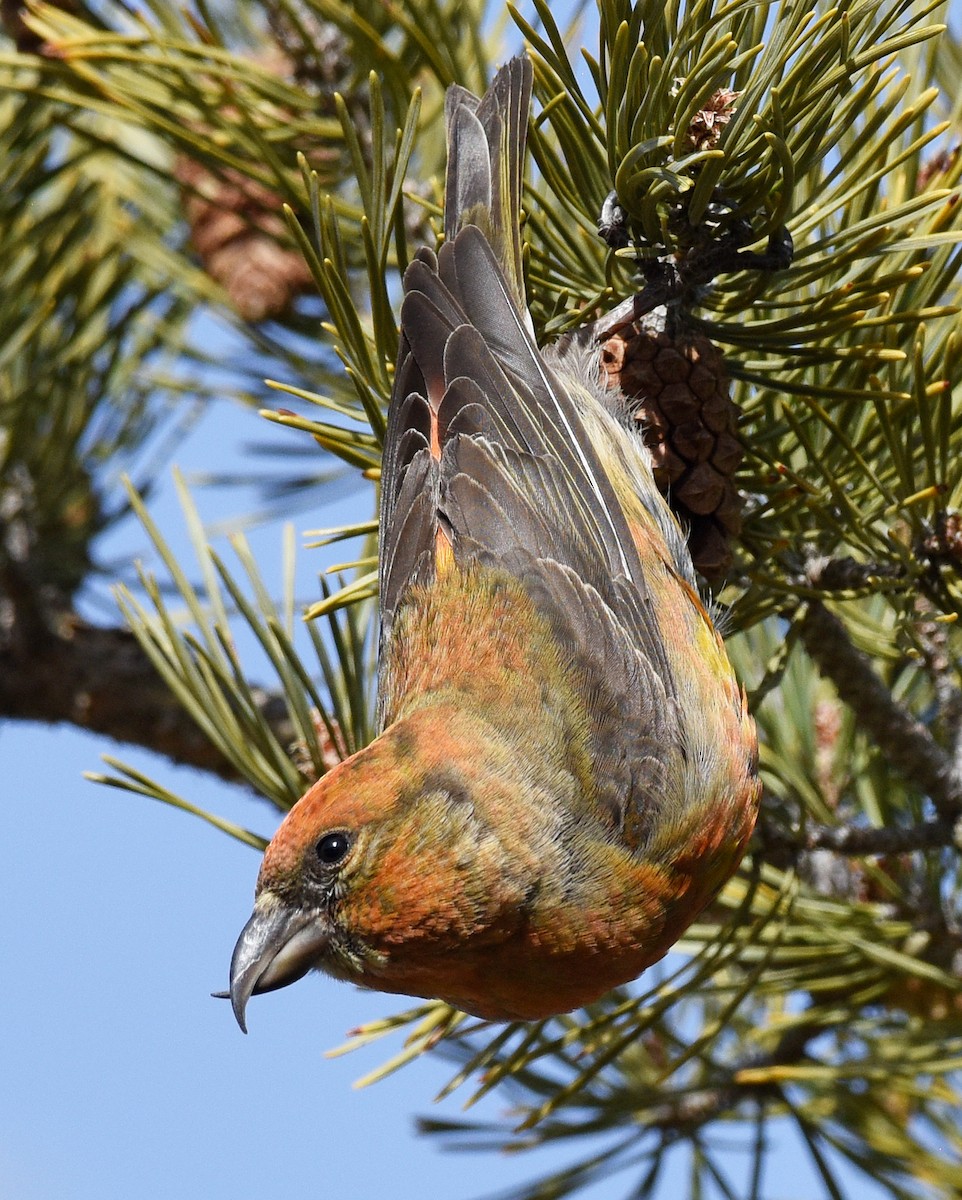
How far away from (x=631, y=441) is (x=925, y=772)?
24.2 inches

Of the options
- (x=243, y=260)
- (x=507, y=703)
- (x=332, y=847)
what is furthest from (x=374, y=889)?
(x=243, y=260)

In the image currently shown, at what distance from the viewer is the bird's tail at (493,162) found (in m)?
1.80

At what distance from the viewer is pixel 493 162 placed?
→ 6.11ft

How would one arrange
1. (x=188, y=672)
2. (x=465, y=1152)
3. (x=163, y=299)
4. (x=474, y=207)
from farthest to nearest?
1. (x=163, y=299)
2. (x=465, y=1152)
3. (x=188, y=672)
4. (x=474, y=207)

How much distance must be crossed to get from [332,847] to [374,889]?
0.07 metres

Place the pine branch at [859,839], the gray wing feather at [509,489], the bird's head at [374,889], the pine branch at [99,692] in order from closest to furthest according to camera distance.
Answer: the bird's head at [374,889] < the gray wing feather at [509,489] < the pine branch at [859,839] < the pine branch at [99,692]

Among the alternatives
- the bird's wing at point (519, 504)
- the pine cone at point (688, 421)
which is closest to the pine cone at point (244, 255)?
the bird's wing at point (519, 504)

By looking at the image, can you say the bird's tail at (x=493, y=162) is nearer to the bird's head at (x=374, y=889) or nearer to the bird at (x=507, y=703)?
the bird at (x=507, y=703)

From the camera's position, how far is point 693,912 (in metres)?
1.91

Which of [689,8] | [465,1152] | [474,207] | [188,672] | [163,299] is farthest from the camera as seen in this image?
[163,299]

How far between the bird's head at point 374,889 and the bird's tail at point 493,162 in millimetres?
700

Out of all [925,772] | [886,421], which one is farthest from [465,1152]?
[886,421]

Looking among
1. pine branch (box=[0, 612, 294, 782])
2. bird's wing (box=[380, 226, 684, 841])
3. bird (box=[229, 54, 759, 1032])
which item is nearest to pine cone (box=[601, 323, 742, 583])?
bird (box=[229, 54, 759, 1032])

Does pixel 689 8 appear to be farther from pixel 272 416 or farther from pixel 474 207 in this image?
pixel 272 416
